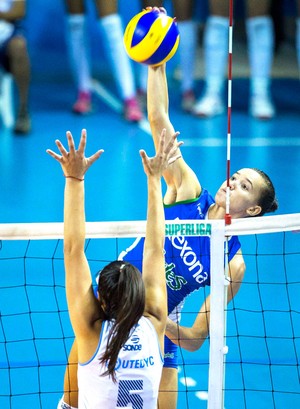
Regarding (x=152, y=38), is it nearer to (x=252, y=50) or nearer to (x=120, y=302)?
(x=120, y=302)

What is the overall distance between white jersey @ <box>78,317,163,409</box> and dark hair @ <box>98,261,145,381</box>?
35mm

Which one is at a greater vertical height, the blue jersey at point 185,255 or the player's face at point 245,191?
the player's face at point 245,191

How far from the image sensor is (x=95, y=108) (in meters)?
9.81

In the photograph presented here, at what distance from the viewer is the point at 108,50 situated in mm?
9492

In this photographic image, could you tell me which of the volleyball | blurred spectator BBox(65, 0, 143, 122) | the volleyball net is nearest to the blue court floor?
the volleyball net

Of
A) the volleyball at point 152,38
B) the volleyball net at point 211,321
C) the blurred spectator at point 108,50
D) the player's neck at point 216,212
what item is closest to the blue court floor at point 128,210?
the volleyball net at point 211,321

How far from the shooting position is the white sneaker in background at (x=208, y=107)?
953cm

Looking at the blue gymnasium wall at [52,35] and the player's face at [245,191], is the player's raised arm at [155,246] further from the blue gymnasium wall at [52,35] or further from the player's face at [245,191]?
the blue gymnasium wall at [52,35]

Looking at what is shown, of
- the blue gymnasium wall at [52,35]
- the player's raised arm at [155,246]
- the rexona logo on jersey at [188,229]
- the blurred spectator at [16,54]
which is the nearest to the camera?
the player's raised arm at [155,246]

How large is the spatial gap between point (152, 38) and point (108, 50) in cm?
537

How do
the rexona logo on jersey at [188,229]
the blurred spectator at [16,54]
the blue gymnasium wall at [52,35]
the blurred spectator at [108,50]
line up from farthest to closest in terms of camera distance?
the blue gymnasium wall at [52,35] → the blurred spectator at [108,50] → the blurred spectator at [16,54] → the rexona logo on jersey at [188,229]

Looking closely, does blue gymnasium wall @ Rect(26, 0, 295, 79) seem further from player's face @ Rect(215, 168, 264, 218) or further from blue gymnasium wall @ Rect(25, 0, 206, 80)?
player's face @ Rect(215, 168, 264, 218)

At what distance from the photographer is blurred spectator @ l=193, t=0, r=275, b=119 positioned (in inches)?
368

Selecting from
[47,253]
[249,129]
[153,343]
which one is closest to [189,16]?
[249,129]
